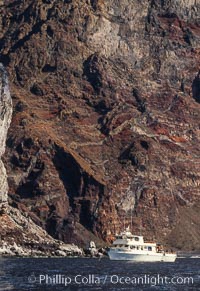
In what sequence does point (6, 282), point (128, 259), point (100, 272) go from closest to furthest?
point (6, 282) < point (100, 272) < point (128, 259)

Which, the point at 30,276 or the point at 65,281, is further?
the point at 30,276

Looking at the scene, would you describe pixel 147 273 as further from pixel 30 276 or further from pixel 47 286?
pixel 47 286

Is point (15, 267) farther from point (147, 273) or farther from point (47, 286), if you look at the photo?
point (47, 286)

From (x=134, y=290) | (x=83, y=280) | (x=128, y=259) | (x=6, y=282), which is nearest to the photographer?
(x=134, y=290)

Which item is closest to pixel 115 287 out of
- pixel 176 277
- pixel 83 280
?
pixel 83 280

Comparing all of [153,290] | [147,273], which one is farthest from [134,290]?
[147,273]

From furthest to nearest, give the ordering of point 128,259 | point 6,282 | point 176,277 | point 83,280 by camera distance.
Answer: point 128,259 < point 176,277 < point 83,280 < point 6,282

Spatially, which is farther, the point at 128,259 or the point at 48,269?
the point at 128,259

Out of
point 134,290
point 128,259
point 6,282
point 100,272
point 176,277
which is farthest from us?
point 128,259
